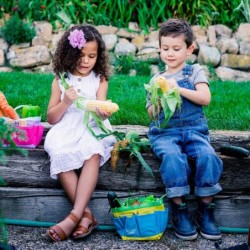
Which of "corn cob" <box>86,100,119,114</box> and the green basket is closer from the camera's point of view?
the green basket

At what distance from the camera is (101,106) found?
353 centimetres

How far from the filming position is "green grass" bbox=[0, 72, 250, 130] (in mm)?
4453

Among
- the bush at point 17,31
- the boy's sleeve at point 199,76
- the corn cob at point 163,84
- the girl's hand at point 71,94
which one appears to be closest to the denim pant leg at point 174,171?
the corn cob at point 163,84

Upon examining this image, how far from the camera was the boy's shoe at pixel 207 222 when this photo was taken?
3.42m

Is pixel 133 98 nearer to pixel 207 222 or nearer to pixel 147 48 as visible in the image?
pixel 207 222

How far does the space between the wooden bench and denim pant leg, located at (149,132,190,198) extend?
149 millimetres

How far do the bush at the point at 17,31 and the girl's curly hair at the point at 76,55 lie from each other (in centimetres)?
471

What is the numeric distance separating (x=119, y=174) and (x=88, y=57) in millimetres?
727

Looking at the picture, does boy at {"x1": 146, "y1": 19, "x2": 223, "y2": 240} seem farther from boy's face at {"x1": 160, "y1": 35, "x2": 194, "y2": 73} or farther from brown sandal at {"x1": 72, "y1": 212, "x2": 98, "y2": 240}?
brown sandal at {"x1": 72, "y1": 212, "x2": 98, "y2": 240}

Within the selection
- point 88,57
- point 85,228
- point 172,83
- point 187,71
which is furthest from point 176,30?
point 85,228

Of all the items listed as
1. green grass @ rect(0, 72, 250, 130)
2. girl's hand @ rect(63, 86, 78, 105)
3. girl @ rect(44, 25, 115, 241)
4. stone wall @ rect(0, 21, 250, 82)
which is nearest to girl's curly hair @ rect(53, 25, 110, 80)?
girl @ rect(44, 25, 115, 241)

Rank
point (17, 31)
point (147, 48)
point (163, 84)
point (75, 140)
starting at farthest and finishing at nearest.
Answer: point (147, 48) → point (17, 31) → point (75, 140) → point (163, 84)

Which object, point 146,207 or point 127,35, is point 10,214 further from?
point 127,35

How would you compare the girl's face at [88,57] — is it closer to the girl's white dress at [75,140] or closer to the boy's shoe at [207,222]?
the girl's white dress at [75,140]
